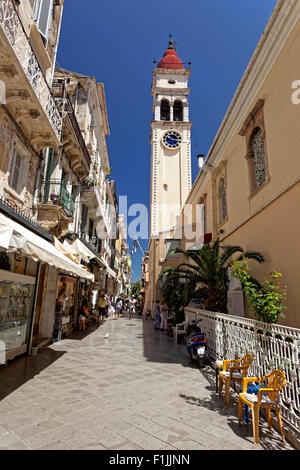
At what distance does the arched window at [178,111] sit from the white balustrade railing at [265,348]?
29830mm

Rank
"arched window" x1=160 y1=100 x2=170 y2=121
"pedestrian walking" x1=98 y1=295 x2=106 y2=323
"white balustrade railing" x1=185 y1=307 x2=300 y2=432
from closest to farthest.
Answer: "white balustrade railing" x1=185 y1=307 x2=300 y2=432 → "pedestrian walking" x1=98 y1=295 x2=106 y2=323 → "arched window" x1=160 y1=100 x2=170 y2=121

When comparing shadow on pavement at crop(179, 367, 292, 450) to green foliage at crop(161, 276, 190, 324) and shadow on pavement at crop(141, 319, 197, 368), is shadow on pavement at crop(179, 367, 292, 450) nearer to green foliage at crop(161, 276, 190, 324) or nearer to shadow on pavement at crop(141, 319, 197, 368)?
shadow on pavement at crop(141, 319, 197, 368)

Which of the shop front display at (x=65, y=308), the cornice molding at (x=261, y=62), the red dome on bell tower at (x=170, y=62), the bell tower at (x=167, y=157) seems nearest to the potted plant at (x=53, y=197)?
the shop front display at (x=65, y=308)

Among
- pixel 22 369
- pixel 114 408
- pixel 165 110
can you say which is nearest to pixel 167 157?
pixel 165 110

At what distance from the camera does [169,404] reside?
423cm

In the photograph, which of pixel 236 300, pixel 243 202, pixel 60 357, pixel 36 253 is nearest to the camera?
pixel 36 253

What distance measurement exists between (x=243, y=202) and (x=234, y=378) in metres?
8.00

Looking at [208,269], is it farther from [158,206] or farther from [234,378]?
[158,206]

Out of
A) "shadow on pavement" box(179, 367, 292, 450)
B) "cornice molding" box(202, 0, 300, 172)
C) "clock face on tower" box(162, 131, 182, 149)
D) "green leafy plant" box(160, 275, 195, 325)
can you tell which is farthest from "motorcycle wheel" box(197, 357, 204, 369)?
"clock face on tower" box(162, 131, 182, 149)

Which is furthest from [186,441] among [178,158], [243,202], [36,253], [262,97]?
[178,158]

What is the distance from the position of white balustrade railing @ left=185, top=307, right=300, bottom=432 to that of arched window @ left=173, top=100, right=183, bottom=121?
97.9 feet

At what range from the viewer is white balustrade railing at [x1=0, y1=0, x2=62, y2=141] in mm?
5680

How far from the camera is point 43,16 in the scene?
8.25 metres

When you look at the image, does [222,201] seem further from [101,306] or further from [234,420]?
[234,420]
